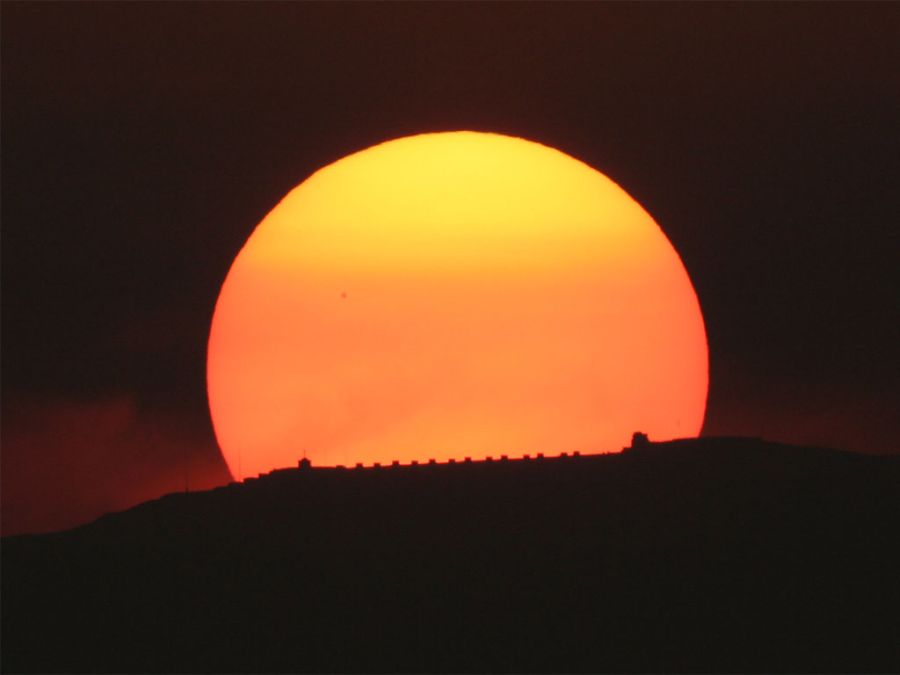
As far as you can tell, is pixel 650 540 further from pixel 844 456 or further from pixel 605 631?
pixel 844 456

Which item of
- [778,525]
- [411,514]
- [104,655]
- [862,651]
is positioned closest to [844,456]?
[778,525]

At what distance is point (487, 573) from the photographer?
68.9 ft

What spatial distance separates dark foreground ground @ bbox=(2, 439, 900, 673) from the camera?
2011cm

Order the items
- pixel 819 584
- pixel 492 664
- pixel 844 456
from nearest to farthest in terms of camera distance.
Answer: pixel 492 664 → pixel 819 584 → pixel 844 456

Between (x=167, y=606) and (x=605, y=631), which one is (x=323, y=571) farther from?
(x=605, y=631)

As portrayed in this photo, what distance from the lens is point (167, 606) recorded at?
20703 millimetres

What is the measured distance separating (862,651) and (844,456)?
4179 millimetres

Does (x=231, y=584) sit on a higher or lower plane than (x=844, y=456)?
lower

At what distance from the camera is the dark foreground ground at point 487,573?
20.1 m

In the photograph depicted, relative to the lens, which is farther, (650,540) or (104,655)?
(650,540)

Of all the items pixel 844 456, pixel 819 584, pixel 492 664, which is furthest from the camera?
pixel 844 456

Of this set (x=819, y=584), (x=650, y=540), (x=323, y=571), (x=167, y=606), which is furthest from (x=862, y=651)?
(x=167, y=606)

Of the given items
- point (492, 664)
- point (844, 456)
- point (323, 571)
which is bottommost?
point (492, 664)

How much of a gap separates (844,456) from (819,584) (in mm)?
3195
